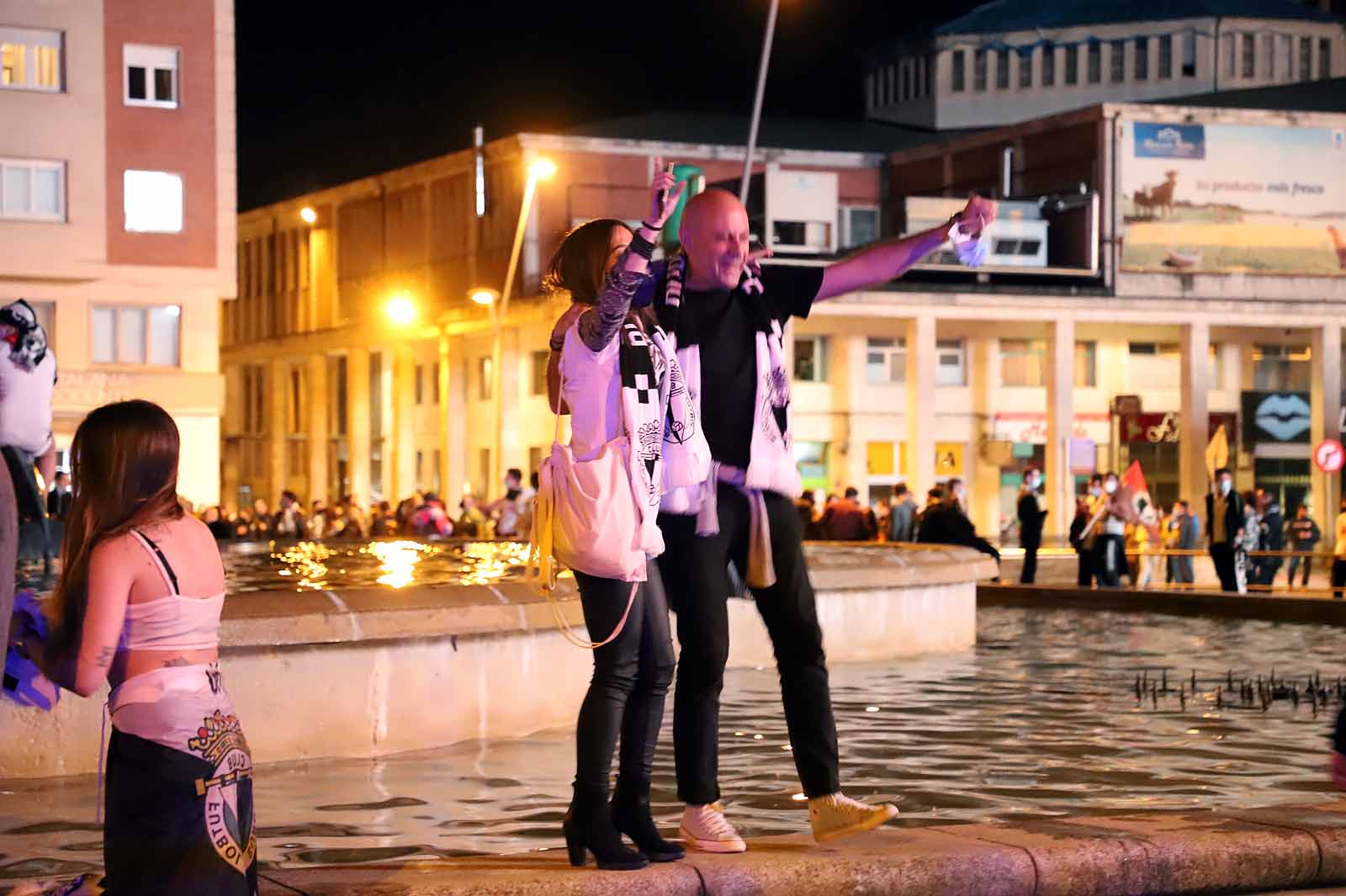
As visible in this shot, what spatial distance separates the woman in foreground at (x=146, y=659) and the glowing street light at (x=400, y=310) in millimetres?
64755

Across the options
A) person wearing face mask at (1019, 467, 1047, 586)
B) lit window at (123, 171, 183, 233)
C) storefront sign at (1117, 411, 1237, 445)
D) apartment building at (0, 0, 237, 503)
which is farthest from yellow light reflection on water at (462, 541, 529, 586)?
storefront sign at (1117, 411, 1237, 445)

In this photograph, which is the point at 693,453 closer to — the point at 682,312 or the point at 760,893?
the point at 682,312

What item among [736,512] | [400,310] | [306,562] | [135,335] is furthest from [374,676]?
[400,310]

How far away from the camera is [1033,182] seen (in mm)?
70812

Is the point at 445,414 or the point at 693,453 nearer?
the point at 693,453

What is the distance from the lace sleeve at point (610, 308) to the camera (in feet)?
21.1

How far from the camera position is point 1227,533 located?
29594 mm

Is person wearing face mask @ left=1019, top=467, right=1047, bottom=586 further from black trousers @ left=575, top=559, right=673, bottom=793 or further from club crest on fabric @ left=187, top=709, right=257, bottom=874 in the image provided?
club crest on fabric @ left=187, top=709, right=257, bottom=874

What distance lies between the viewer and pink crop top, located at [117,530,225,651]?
5.30m

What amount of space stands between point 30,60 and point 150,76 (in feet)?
8.49

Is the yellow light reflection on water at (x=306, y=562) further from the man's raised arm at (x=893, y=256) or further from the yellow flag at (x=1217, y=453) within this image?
the yellow flag at (x=1217, y=453)

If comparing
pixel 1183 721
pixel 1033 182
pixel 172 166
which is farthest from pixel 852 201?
pixel 1183 721

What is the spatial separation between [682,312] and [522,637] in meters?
5.02

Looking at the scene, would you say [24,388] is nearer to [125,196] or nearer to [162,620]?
[162,620]
